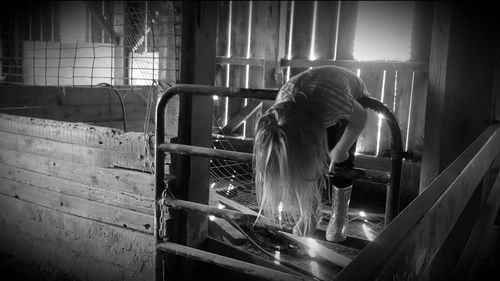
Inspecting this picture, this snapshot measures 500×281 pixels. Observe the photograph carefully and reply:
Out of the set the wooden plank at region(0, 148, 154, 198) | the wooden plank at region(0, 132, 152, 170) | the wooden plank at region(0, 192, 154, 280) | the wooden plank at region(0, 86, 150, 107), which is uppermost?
the wooden plank at region(0, 86, 150, 107)

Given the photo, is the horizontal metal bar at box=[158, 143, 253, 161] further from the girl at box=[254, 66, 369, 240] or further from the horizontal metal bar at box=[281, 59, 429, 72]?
the horizontal metal bar at box=[281, 59, 429, 72]

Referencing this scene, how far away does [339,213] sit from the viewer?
8.75 ft

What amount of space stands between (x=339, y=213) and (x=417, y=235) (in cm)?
182

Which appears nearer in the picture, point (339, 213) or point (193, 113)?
point (193, 113)

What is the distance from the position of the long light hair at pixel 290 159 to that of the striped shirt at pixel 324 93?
0.28 feet

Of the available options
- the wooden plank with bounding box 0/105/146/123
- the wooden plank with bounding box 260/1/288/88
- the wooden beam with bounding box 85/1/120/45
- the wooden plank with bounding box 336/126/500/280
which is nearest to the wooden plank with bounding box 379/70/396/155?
the wooden plank with bounding box 260/1/288/88

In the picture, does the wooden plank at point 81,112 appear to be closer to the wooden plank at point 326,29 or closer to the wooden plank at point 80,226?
the wooden plank at point 80,226

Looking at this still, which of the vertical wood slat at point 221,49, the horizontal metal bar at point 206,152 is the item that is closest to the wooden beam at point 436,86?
the horizontal metal bar at point 206,152

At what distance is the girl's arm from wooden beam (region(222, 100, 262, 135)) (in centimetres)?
463

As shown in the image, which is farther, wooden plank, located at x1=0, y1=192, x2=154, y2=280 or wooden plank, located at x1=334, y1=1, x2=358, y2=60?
wooden plank, located at x1=334, y1=1, x2=358, y2=60

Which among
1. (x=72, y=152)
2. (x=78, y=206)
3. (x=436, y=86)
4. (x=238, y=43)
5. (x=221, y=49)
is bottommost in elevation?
(x=78, y=206)

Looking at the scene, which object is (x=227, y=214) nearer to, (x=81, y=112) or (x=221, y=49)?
(x=81, y=112)

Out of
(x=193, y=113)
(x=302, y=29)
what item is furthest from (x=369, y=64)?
(x=193, y=113)

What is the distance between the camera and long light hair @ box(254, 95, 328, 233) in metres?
1.66
